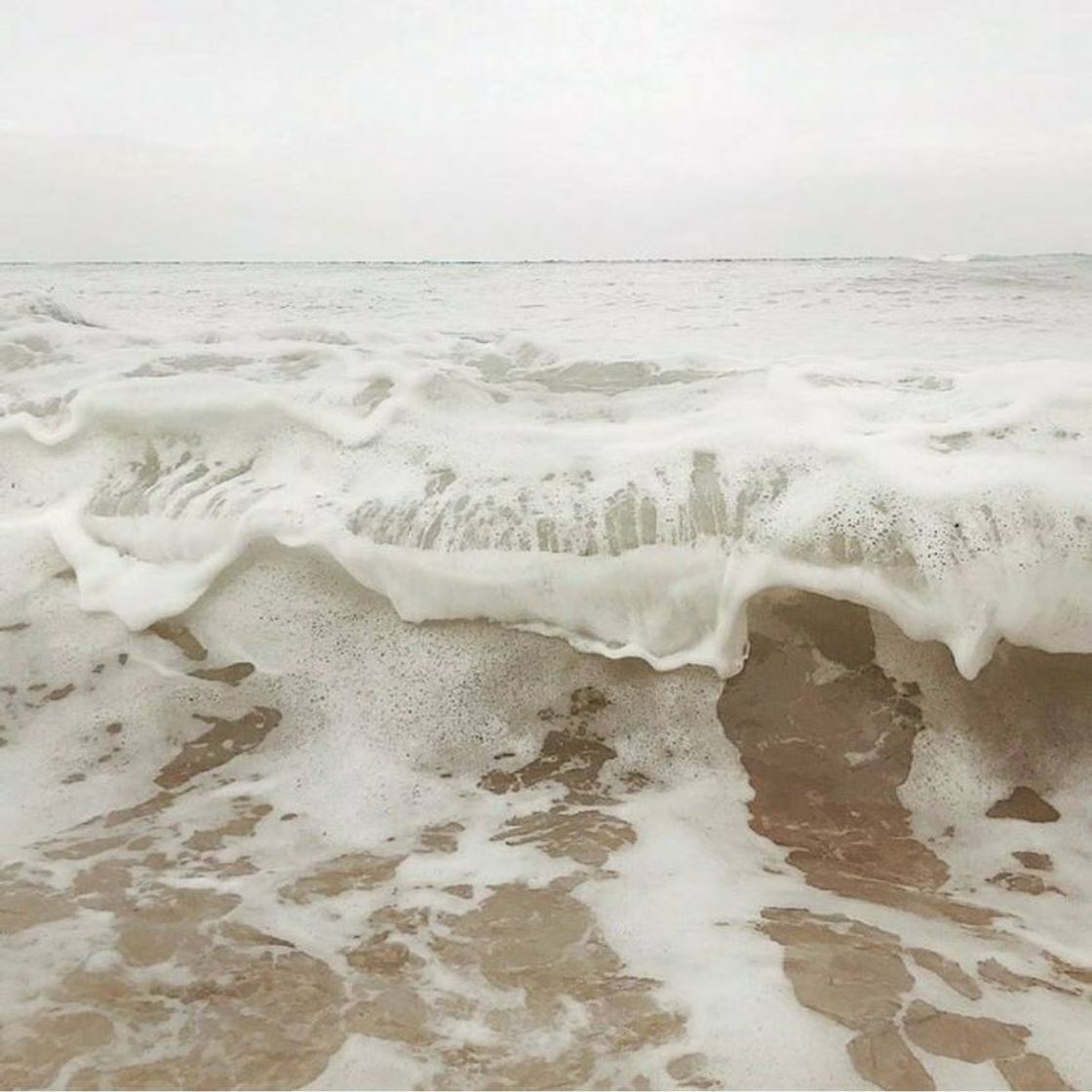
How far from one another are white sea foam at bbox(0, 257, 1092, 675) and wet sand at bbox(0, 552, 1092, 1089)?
133 mm

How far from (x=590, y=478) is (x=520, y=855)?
1290mm

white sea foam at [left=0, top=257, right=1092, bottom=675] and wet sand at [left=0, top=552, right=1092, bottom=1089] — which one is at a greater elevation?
white sea foam at [left=0, top=257, right=1092, bottom=675]

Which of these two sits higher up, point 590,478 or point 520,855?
point 590,478

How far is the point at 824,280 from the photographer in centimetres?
1129

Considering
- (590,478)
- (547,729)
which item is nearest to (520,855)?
(547,729)

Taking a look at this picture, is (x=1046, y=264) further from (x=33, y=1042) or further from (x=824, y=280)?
(x=33, y=1042)

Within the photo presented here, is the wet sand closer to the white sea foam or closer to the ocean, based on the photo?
the ocean

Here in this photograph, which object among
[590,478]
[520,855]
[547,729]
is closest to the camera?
[520,855]

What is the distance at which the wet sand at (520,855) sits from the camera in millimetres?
1330

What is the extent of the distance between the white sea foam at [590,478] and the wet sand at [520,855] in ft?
0.43

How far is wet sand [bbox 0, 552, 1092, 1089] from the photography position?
1.33m

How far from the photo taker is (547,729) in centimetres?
232

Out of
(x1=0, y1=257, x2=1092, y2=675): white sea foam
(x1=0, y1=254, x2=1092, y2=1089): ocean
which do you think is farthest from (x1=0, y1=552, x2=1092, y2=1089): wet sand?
(x1=0, y1=257, x2=1092, y2=675): white sea foam

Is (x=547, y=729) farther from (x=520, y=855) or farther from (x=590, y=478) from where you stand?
(x=590, y=478)
